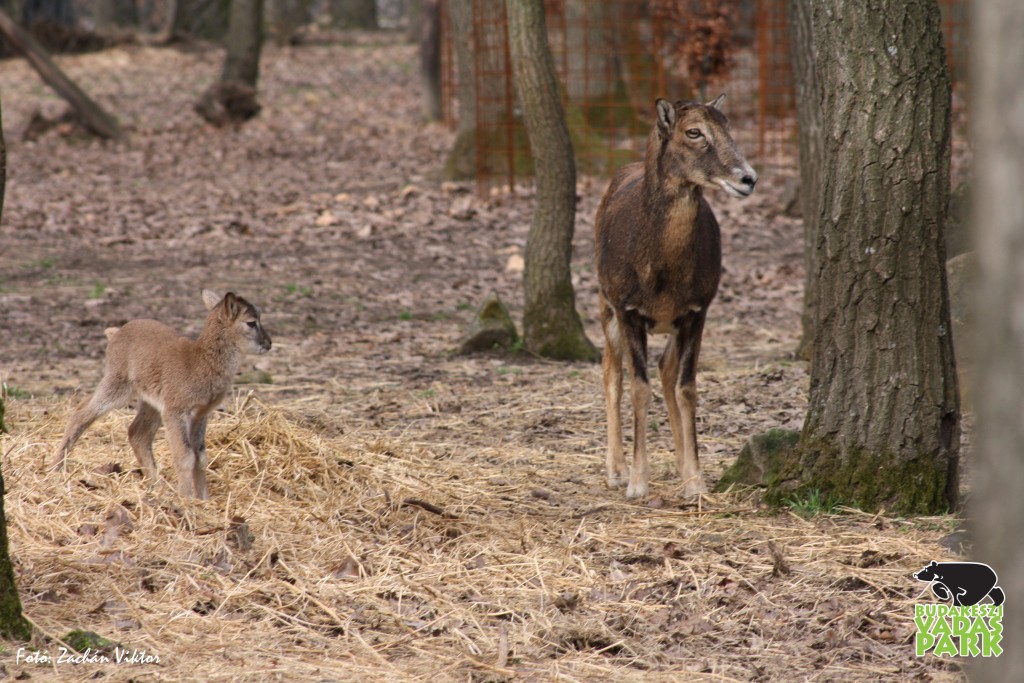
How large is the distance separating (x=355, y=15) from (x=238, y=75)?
14.4 meters

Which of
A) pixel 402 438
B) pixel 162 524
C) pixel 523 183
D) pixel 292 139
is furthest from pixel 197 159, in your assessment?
pixel 162 524

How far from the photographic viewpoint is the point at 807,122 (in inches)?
355

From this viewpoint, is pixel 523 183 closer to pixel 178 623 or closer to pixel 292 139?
pixel 292 139

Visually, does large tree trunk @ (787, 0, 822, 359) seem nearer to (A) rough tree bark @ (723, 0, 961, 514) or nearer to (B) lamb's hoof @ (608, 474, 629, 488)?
(B) lamb's hoof @ (608, 474, 629, 488)

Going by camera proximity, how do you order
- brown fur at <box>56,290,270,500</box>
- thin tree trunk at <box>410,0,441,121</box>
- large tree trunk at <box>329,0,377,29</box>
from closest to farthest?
brown fur at <box>56,290,270,500</box> < thin tree trunk at <box>410,0,441,121</box> < large tree trunk at <box>329,0,377,29</box>

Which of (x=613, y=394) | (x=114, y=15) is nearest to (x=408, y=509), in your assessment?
(x=613, y=394)

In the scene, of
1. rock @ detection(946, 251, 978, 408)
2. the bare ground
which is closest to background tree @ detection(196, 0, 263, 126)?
the bare ground

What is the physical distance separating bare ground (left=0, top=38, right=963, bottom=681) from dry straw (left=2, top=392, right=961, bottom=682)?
1cm

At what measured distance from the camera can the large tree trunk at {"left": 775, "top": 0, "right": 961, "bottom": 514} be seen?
18.0ft

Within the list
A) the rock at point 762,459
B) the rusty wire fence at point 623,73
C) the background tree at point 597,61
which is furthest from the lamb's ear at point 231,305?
the background tree at point 597,61

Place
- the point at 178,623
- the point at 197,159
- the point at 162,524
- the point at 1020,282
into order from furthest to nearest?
the point at 197,159, the point at 162,524, the point at 178,623, the point at 1020,282

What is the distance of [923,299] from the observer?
556 centimetres

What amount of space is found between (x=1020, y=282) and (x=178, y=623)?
357cm

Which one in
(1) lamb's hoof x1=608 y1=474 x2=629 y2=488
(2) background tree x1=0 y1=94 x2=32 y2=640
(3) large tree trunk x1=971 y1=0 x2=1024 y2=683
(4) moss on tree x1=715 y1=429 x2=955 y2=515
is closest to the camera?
(3) large tree trunk x1=971 y1=0 x2=1024 y2=683
